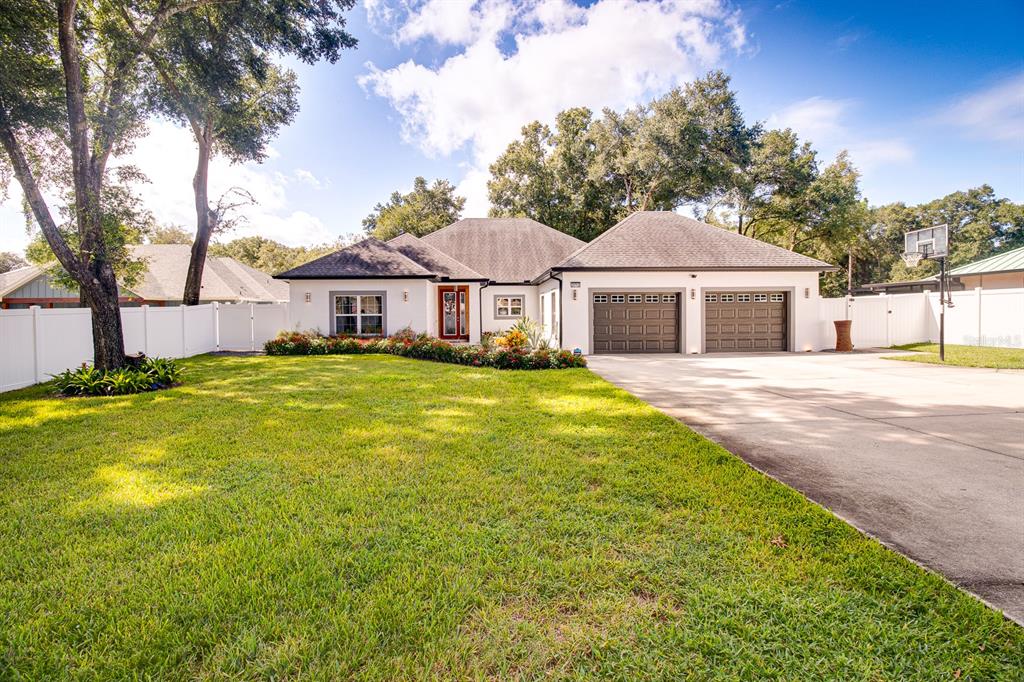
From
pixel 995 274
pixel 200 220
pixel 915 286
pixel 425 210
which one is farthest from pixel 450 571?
pixel 915 286

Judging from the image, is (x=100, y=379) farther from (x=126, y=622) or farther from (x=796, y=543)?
(x=796, y=543)

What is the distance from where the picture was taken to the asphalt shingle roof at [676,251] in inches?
605

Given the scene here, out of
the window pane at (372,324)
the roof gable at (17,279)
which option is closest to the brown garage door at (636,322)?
the window pane at (372,324)

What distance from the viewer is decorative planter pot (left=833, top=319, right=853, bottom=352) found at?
1559 cm

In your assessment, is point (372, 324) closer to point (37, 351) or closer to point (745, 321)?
point (37, 351)

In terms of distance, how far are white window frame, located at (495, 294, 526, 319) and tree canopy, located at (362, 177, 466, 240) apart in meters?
16.5

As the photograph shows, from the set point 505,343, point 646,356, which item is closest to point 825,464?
point 505,343

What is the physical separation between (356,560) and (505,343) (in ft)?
31.5

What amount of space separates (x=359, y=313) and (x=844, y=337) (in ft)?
55.7

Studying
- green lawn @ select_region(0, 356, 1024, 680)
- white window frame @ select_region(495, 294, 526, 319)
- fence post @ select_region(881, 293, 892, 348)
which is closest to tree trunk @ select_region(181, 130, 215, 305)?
white window frame @ select_region(495, 294, 526, 319)

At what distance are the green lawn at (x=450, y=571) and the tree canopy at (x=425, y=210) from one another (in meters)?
32.2

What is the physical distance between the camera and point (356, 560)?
2676mm

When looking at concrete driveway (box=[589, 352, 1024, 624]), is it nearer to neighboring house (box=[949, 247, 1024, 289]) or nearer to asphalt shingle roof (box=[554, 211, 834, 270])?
asphalt shingle roof (box=[554, 211, 834, 270])

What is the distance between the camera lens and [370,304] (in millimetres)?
17125
